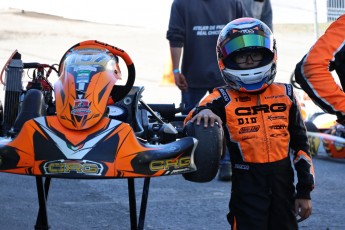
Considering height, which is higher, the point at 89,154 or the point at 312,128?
the point at 89,154

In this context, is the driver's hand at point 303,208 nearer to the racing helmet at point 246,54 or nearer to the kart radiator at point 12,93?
the racing helmet at point 246,54

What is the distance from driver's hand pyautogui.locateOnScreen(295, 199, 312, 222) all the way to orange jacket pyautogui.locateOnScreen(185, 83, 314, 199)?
61 millimetres

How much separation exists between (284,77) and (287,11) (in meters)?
6.84

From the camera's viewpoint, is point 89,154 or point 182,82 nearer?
point 89,154

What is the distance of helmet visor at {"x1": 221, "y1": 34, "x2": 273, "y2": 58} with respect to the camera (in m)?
4.45

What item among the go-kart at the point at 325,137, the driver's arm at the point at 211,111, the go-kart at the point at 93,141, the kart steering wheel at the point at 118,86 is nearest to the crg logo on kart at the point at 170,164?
the go-kart at the point at 93,141

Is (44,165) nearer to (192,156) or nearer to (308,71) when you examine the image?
(192,156)

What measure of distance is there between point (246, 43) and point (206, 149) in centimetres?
54

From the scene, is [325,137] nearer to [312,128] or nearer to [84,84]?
[312,128]

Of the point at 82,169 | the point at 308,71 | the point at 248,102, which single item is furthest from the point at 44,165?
the point at 308,71

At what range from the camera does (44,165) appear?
14.4 feet

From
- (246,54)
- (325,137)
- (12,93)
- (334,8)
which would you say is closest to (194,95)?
(325,137)

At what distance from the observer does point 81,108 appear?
4.75m

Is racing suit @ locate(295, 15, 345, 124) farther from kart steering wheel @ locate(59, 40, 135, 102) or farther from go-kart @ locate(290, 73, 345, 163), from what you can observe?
go-kart @ locate(290, 73, 345, 163)
